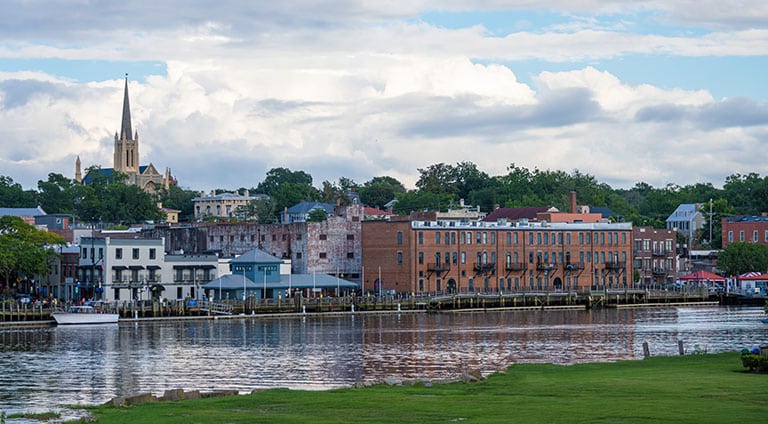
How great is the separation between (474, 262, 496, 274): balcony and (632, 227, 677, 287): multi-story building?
94.5ft

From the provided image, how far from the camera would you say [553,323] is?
107 metres

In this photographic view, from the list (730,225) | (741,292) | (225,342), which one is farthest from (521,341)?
(730,225)

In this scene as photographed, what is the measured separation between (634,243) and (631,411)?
128 metres

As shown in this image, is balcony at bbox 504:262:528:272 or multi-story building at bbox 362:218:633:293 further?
balcony at bbox 504:262:528:272

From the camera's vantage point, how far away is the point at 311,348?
79.4m

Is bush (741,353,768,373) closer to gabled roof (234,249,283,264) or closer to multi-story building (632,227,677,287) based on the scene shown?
gabled roof (234,249,283,264)

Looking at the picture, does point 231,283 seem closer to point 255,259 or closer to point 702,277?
point 255,259

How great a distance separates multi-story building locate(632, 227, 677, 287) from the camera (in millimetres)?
163000

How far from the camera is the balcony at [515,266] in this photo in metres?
142

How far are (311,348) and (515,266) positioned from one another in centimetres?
6565

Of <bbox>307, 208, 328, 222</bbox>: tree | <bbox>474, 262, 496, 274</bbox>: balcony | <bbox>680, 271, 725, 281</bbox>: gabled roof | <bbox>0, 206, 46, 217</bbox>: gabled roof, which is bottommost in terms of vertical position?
<bbox>680, 271, 725, 281</bbox>: gabled roof

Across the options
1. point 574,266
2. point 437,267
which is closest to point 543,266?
point 574,266

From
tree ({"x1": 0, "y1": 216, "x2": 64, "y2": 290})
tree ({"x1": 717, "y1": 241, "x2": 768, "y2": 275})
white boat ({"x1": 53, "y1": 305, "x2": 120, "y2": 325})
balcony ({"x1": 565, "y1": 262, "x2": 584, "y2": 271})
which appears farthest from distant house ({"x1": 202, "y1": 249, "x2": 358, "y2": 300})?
tree ({"x1": 717, "y1": 241, "x2": 768, "y2": 275})

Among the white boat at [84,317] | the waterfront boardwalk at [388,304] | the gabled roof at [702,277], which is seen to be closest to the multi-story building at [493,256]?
the waterfront boardwalk at [388,304]
